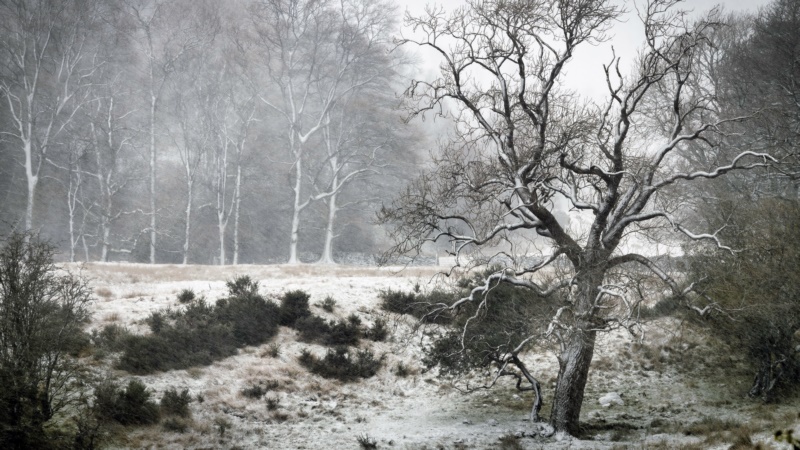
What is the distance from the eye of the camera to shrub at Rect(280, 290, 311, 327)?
45.6 feet

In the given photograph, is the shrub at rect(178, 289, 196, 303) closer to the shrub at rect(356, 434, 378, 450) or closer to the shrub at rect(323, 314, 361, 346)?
the shrub at rect(323, 314, 361, 346)

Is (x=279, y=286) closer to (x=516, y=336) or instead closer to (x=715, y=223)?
(x=516, y=336)

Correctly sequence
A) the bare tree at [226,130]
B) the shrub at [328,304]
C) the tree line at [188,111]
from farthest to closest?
the bare tree at [226,130], the tree line at [188,111], the shrub at [328,304]

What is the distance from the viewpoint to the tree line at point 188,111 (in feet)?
90.4

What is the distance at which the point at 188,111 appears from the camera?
33.1 metres

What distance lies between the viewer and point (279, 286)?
16.1 m

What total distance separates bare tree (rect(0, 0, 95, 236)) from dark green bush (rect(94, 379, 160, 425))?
751 inches

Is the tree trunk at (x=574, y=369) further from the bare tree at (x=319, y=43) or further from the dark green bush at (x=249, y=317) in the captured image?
the bare tree at (x=319, y=43)

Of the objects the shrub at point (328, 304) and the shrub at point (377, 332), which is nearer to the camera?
the shrub at point (377, 332)

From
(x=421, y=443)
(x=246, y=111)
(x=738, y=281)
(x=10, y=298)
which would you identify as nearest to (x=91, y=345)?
(x=10, y=298)

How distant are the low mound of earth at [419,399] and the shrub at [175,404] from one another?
27 centimetres

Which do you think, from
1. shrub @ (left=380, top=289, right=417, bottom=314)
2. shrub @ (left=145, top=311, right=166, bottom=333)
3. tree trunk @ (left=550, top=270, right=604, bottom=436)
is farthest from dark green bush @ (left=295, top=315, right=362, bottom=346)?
tree trunk @ (left=550, top=270, right=604, bottom=436)

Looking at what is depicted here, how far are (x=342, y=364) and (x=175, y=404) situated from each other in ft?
14.0

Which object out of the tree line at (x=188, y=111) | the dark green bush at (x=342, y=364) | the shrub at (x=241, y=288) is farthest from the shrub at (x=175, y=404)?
the tree line at (x=188, y=111)
